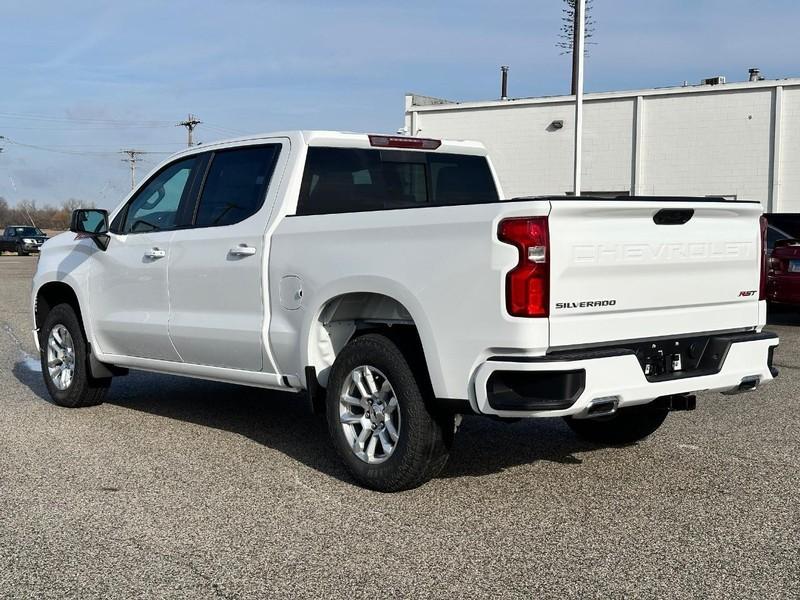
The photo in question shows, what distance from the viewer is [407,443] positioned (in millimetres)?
5246

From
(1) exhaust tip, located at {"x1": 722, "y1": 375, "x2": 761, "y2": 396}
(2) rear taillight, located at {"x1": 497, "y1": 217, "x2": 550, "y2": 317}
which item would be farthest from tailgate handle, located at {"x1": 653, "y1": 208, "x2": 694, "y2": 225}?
(1) exhaust tip, located at {"x1": 722, "y1": 375, "x2": 761, "y2": 396}

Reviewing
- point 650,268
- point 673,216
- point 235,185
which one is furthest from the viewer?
point 235,185

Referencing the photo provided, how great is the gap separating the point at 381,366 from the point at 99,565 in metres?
1.79

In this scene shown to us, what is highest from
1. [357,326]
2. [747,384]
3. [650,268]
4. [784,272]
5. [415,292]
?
[650,268]

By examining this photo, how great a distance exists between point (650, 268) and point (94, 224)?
Result: 4.49 meters

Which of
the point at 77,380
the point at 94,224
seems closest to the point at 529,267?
the point at 94,224

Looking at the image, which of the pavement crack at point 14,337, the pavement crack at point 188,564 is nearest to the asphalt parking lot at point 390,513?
the pavement crack at point 188,564

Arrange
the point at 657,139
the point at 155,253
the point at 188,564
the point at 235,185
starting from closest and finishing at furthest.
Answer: the point at 188,564 < the point at 235,185 < the point at 155,253 < the point at 657,139

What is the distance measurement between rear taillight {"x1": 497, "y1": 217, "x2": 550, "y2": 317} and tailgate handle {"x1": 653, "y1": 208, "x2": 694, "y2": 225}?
81cm

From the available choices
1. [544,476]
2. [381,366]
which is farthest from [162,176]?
[544,476]

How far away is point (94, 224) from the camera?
771 cm

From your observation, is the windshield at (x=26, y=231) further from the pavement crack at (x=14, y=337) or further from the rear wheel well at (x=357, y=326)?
the rear wheel well at (x=357, y=326)

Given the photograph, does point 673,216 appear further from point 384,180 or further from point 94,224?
point 94,224

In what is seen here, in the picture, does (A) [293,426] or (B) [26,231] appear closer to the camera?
(A) [293,426]
